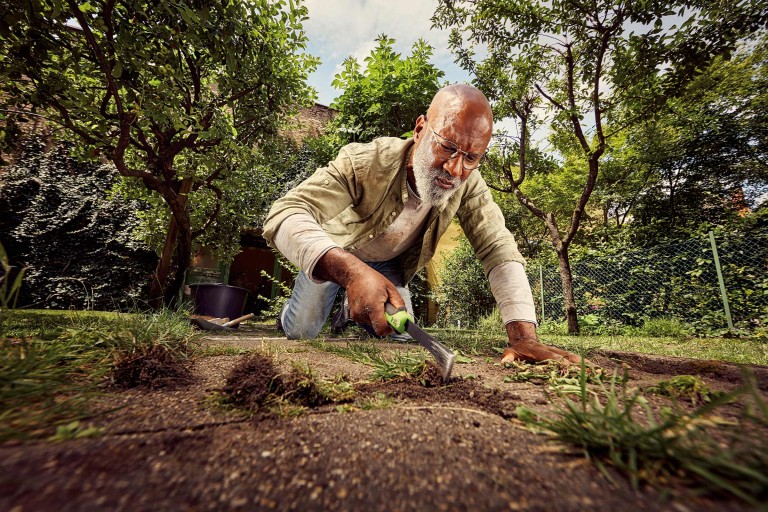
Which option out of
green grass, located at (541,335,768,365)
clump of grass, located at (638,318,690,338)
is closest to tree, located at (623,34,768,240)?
clump of grass, located at (638,318,690,338)

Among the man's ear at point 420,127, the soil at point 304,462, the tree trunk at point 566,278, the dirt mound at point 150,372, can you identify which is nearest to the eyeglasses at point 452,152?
the man's ear at point 420,127

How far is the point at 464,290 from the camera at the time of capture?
919 centimetres

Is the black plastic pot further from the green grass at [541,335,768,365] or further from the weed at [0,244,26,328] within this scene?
the green grass at [541,335,768,365]

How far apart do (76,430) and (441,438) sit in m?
0.88

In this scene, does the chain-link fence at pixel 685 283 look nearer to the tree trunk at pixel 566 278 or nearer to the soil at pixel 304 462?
the tree trunk at pixel 566 278

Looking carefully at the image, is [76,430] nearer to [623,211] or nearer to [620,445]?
[620,445]

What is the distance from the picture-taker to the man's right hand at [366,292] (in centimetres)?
159

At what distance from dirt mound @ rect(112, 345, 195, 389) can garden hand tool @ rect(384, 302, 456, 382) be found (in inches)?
35.0

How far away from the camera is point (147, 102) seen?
3621 mm

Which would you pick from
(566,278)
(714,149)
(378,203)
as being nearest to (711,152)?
(714,149)

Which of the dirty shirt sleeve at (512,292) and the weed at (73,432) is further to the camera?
the dirty shirt sleeve at (512,292)

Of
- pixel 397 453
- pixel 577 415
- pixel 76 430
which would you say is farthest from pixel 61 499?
pixel 577 415

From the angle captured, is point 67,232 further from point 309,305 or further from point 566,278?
point 566,278

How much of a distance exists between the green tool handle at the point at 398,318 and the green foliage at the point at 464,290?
772cm
